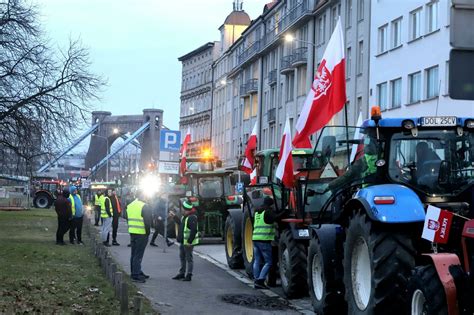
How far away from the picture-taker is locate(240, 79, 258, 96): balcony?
69438 mm

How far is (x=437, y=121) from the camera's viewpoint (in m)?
9.40

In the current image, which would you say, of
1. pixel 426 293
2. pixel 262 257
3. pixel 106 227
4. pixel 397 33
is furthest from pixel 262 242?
pixel 397 33

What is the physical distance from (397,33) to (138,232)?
25791mm

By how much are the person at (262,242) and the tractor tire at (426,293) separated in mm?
7264

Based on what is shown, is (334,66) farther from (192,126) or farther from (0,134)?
(192,126)

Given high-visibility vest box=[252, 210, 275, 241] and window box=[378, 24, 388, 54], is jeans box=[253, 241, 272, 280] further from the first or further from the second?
window box=[378, 24, 388, 54]

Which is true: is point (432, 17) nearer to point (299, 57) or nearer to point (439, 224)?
point (299, 57)

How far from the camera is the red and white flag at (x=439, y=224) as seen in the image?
7.59 meters

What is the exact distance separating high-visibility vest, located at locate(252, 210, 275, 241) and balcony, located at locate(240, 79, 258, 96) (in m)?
54.4

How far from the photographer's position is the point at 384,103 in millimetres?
40062

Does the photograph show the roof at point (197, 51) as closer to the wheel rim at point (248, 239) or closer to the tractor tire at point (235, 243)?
the tractor tire at point (235, 243)

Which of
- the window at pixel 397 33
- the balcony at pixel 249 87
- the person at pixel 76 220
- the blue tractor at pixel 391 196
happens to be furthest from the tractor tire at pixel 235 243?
the balcony at pixel 249 87

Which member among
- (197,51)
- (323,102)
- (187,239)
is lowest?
(187,239)

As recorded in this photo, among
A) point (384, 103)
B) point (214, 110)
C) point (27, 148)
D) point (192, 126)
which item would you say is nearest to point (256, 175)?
point (27, 148)
